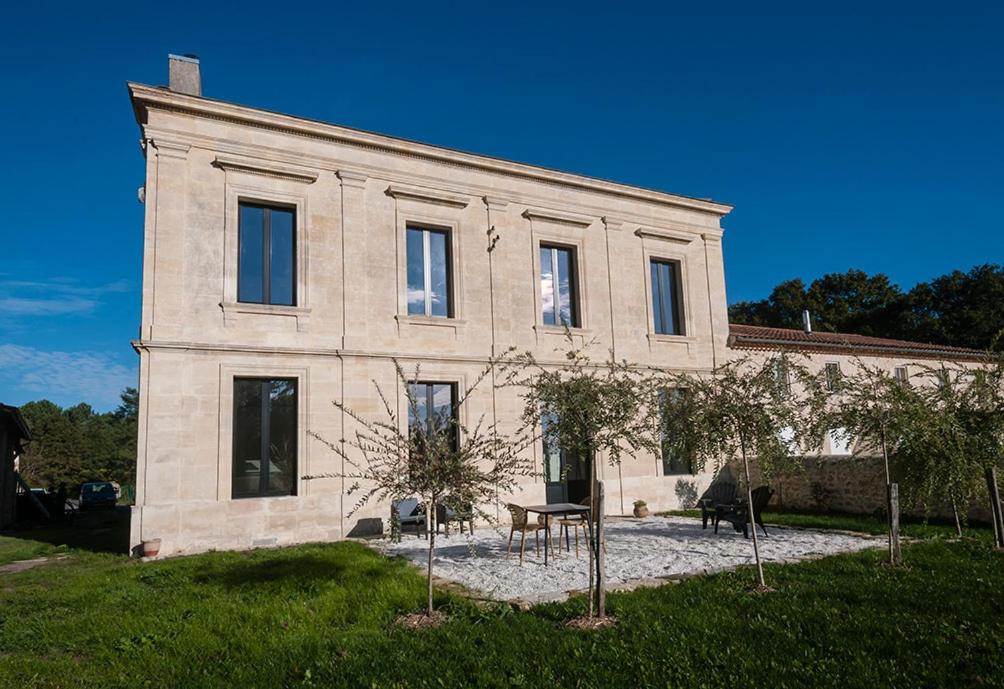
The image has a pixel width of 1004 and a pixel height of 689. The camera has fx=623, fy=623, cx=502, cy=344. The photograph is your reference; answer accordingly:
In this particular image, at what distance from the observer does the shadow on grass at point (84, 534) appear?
11.9 meters

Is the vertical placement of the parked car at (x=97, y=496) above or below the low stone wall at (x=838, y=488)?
below

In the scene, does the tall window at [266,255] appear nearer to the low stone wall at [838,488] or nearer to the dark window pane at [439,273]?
the dark window pane at [439,273]

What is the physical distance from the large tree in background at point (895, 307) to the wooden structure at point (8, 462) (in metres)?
39.7

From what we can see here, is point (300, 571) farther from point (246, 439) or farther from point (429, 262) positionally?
point (429, 262)

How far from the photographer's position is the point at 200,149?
11945 millimetres

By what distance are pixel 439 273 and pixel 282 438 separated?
16.2 ft

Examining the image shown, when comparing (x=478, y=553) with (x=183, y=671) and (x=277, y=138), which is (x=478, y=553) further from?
(x=277, y=138)

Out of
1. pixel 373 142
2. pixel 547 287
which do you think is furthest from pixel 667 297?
pixel 373 142

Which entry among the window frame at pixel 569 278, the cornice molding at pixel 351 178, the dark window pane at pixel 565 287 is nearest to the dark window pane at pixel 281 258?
the cornice molding at pixel 351 178

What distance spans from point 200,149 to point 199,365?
4.19m

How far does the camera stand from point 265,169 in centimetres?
1241

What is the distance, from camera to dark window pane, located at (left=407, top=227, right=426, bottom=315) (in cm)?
1371

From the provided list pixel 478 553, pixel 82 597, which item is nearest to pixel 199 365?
pixel 82 597

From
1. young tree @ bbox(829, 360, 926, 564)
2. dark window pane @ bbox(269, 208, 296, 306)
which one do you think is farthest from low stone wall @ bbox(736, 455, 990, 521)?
dark window pane @ bbox(269, 208, 296, 306)
